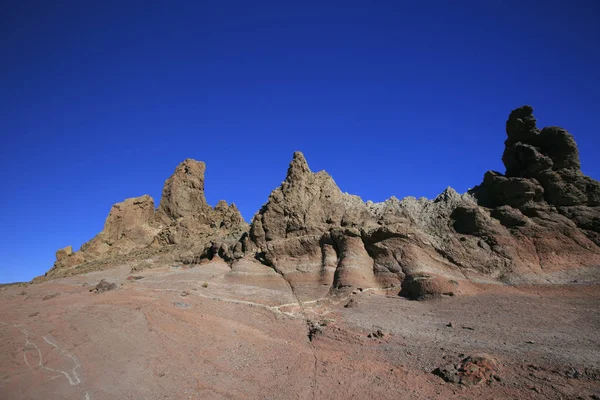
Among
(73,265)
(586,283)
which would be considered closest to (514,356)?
(586,283)

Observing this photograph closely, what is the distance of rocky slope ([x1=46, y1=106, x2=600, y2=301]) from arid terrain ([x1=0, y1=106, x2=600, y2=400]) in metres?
0.11

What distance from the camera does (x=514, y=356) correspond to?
46.4ft

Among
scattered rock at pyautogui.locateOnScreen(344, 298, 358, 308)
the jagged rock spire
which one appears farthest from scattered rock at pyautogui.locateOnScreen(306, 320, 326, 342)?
the jagged rock spire

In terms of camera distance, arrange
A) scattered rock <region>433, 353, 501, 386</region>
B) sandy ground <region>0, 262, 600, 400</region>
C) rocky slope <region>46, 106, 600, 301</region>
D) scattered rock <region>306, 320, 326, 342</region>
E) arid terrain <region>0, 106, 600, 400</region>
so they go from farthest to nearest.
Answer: rocky slope <region>46, 106, 600, 301</region> → scattered rock <region>306, 320, 326, 342</region> → arid terrain <region>0, 106, 600, 400</region> → sandy ground <region>0, 262, 600, 400</region> → scattered rock <region>433, 353, 501, 386</region>

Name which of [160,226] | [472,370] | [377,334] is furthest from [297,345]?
[160,226]

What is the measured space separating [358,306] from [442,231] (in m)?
9.61

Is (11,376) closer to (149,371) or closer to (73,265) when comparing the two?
(149,371)

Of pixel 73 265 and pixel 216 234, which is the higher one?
pixel 216 234

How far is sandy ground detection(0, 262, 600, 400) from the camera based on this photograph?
12.8 meters

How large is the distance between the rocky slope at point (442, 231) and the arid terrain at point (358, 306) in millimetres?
112

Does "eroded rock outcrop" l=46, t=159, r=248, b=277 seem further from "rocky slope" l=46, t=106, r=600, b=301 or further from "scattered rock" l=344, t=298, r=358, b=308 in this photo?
"scattered rock" l=344, t=298, r=358, b=308

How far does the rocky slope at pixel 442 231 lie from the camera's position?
2334 cm

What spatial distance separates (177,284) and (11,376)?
15337 millimetres

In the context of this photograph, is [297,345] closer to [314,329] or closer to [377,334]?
[314,329]
